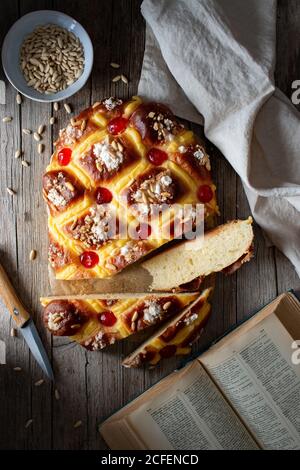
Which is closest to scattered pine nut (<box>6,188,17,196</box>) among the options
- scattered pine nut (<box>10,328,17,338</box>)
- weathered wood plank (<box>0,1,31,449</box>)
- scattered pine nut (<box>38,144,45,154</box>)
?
weathered wood plank (<box>0,1,31,449</box>)

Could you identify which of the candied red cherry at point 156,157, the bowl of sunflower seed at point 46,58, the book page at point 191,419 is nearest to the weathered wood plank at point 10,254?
the bowl of sunflower seed at point 46,58

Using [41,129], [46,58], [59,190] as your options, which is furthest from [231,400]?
[46,58]

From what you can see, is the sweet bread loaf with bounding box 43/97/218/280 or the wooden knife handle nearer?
the sweet bread loaf with bounding box 43/97/218/280

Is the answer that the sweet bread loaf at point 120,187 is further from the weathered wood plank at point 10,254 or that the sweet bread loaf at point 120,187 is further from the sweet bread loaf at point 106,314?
the weathered wood plank at point 10,254

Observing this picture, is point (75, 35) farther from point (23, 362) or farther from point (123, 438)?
point (123, 438)

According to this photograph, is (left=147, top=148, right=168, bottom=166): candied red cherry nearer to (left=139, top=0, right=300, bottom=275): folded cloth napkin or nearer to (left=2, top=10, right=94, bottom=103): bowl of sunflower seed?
(left=139, top=0, right=300, bottom=275): folded cloth napkin
